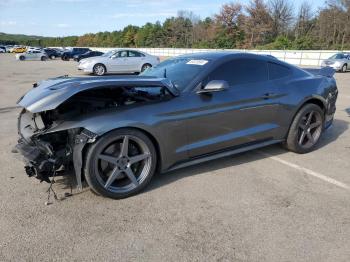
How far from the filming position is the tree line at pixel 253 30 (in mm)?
45812

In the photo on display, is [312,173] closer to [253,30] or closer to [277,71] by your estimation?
[277,71]

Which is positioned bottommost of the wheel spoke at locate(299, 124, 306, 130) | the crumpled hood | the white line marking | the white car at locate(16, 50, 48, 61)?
the white car at locate(16, 50, 48, 61)

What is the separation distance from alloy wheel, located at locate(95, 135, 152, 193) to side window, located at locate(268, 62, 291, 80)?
2.29 m

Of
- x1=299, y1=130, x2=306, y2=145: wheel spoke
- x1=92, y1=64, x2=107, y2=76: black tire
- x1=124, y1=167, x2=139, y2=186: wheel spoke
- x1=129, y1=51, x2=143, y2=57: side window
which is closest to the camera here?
x1=124, y1=167, x2=139, y2=186: wheel spoke

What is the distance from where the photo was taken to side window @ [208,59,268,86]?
454 cm

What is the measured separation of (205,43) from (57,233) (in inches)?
2429

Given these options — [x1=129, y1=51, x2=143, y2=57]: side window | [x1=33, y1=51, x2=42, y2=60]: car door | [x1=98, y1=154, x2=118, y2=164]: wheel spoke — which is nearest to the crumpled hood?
[x1=98, y1=154, x2=118, y2=164]: wheel spoke

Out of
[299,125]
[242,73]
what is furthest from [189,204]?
[299,125]

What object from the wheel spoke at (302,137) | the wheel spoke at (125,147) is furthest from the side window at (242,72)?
the wheel spoke at (125,147)

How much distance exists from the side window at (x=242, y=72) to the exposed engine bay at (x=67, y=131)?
869 mm

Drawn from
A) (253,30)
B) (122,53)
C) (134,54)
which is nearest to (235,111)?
(122,53)

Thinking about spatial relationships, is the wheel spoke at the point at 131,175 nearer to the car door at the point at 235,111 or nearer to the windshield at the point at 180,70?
the car door at the point at 235,111

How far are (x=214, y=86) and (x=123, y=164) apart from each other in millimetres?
1394

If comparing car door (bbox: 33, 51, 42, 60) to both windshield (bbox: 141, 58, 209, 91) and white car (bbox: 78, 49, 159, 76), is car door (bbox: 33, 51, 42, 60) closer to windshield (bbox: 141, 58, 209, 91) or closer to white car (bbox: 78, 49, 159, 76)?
white car (bbox: 78, 49, 159, 76)
